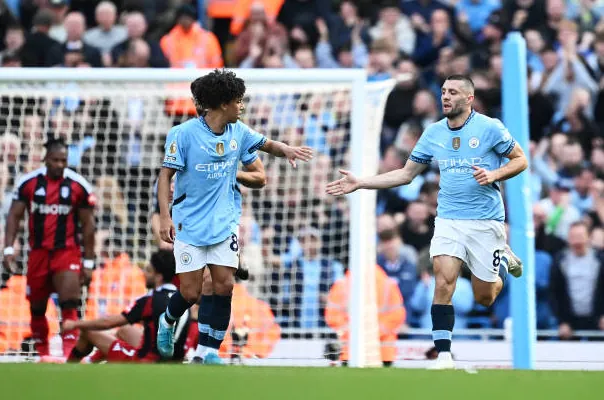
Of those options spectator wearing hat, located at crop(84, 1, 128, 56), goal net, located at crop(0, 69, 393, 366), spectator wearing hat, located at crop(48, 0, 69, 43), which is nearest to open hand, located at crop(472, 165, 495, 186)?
goal net, located at crop(0, 69, 393, 366)

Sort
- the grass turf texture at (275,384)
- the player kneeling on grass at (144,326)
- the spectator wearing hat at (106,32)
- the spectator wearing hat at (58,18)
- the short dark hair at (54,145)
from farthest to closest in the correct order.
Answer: the spectator wearing hat at (58,18) → the spectator wearing hat at (106,32) → the short dark hair at (54,145) → the player kneeling on grass at (144,326) → the grass turf texture at (275,384)

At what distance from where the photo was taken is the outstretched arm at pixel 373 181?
362 inches

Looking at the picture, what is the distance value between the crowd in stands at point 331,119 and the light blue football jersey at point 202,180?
13.9 feet

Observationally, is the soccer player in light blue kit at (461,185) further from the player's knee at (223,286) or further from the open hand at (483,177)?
the player's knee at (223,286)

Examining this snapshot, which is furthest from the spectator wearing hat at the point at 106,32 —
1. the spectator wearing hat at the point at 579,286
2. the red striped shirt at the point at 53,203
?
the spectator wearing hat at the point at 579,286

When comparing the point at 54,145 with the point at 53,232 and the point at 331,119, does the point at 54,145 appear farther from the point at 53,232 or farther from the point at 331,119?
the point at 331,119

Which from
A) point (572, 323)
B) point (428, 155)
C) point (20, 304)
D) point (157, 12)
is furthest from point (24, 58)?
point (428, 155)

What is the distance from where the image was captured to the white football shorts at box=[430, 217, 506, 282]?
942cm

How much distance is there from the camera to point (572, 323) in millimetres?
14070

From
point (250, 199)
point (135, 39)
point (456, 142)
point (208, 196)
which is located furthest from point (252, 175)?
point (135, 39)

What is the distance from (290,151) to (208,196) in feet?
2.22

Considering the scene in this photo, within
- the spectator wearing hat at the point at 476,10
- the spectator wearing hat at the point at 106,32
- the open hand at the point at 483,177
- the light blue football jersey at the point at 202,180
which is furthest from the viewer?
the spectator wearing hat at the point at 476,10

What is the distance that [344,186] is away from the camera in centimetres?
920

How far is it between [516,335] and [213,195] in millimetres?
3638
